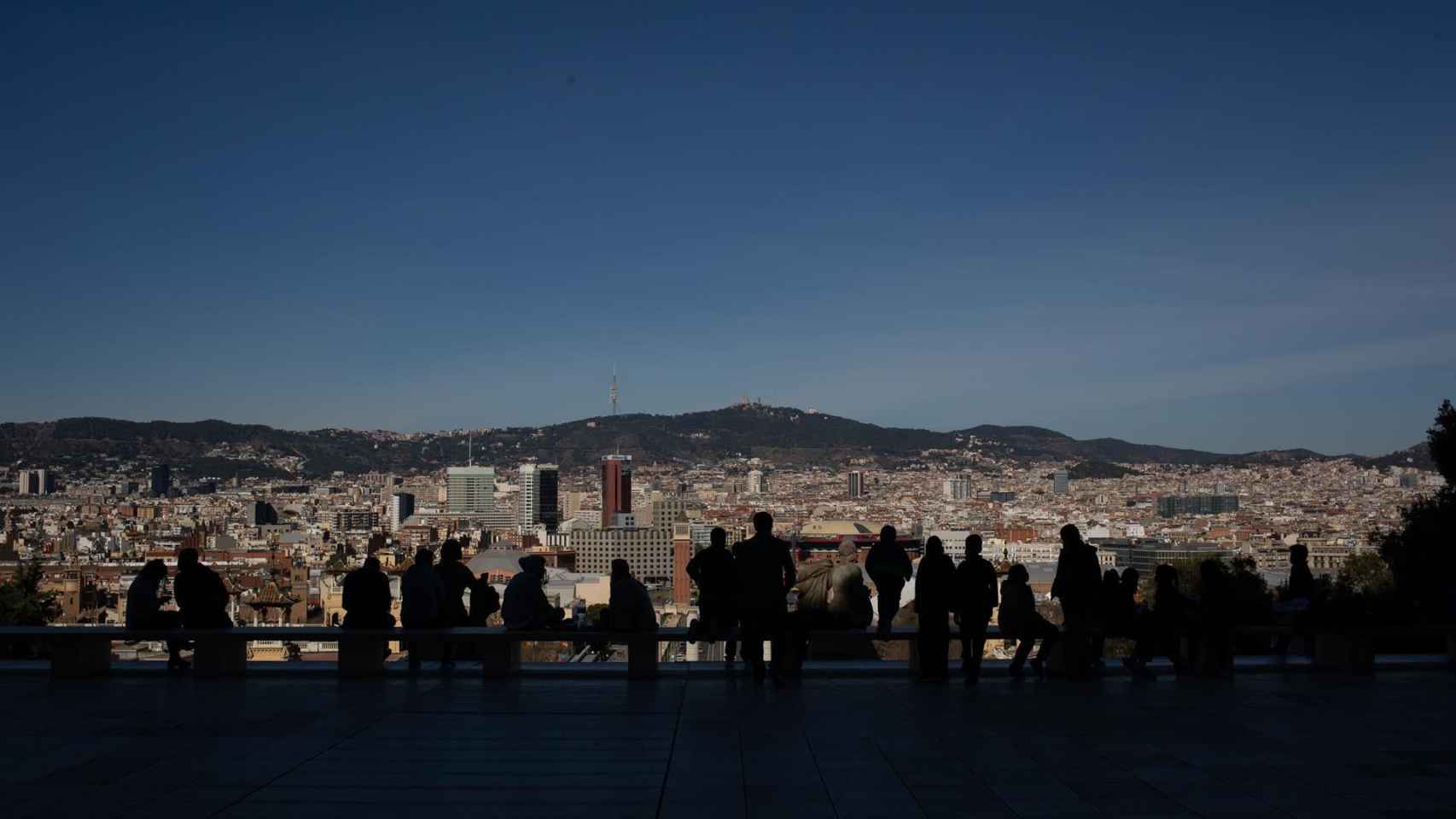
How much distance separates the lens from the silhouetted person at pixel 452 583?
30.7 feet

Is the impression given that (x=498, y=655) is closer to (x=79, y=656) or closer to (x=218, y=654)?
(x=218, y=654)

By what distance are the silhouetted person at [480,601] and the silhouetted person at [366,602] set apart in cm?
92

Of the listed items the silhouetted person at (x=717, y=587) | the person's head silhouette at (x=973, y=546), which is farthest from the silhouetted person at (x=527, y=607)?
the person's head silhouette at (x=973, y=546)

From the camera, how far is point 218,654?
28.6 feet

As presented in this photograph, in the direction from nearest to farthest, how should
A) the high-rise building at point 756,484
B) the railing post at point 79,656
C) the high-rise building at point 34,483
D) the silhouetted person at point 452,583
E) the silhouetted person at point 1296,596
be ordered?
the railing post at point 79,656
the silhouetted person at point 1296,596
the silhouetted person at point 452,583
the high-rise building at point 34,483
the high-rise building at point 756,484

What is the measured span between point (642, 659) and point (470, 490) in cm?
13268

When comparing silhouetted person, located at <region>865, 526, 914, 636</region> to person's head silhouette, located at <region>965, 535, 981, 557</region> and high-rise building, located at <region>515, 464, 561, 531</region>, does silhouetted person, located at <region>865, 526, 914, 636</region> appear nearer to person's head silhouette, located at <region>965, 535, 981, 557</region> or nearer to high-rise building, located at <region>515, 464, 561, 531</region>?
person's head silhouette, located at <region>965, 535, 981, 557</region>

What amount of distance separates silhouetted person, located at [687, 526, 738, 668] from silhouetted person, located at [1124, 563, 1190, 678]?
9.51ft

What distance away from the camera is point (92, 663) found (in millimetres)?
8656

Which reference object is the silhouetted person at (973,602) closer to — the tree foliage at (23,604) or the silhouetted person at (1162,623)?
the silhouetted person at (1162,623)

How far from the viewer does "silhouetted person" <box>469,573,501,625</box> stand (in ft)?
32.5

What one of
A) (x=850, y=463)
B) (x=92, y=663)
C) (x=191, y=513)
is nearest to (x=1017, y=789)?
(x=92, y=663)

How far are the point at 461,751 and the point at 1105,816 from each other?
301 centimetres

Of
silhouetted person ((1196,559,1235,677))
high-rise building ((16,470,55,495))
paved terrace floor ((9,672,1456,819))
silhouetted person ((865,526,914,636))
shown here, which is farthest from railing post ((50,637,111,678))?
high-rise building ((16,470,55,495))
